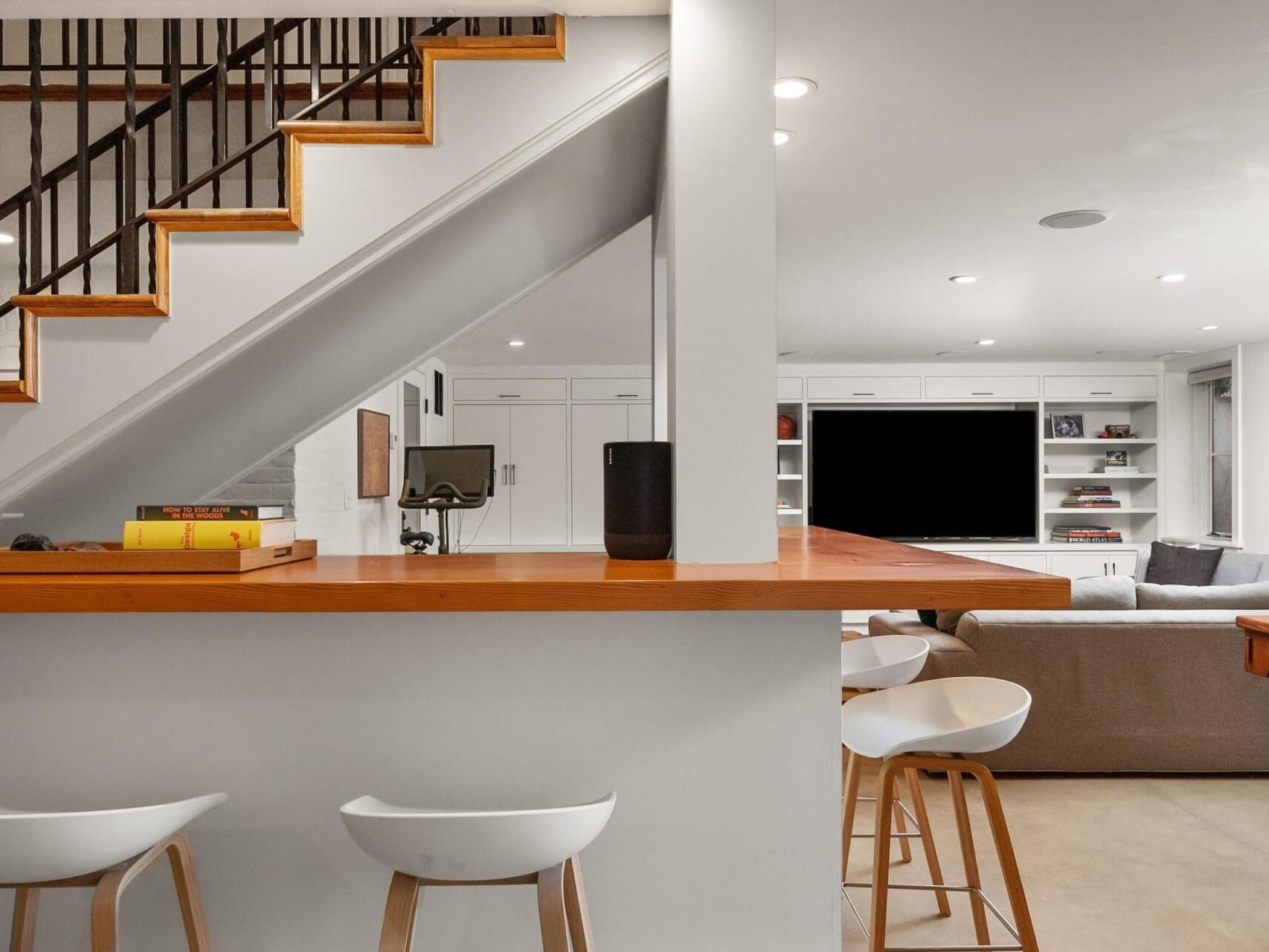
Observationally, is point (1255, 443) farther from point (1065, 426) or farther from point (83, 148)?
point (83, 148)

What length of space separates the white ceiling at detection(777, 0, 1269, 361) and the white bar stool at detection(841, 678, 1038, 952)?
5.16ft

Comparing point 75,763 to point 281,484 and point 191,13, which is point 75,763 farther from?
point 281,484

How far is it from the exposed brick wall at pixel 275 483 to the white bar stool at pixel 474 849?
2.88 meters

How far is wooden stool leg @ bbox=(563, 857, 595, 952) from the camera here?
145 cm

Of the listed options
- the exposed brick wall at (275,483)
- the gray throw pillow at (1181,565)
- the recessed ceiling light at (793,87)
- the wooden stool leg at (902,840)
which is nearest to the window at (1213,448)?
the gray throw pillow at (1181,565)

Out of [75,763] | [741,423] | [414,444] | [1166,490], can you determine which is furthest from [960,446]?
[75,763]

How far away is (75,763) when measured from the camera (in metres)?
1.72

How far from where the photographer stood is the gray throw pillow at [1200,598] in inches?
167

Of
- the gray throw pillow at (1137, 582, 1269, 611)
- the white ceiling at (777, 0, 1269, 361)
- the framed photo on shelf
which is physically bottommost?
the gray throw pillow at (1137, 582, 1269, 611)

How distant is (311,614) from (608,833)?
26.8 inches

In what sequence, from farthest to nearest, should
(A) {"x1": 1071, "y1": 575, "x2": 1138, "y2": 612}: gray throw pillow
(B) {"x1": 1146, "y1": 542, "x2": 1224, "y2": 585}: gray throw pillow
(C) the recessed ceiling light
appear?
1. (B) {"x1": 1146, "y1": 542, "x2": 1224, "y2": 585}: gray throw pillow
2. (A) {"x1": 1071, "y1": 575, "x2": 1138, "y2": 612}: gray throw pillow
3. (C) the recessed ceiling light

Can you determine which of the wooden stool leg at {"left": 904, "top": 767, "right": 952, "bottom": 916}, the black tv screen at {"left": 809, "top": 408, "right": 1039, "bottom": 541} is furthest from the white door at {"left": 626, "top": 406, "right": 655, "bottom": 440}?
the wooden stool leg at {"left": 904, "top": 767, "right": 952, "bottom": 916}

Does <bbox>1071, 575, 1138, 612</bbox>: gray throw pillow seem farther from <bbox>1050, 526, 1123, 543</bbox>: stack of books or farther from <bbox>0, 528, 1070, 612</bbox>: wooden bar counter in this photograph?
<bbox>1050, 526, 1123, 543</bbox>: stack of books

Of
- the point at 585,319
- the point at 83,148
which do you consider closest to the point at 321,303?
the point at 83,148
